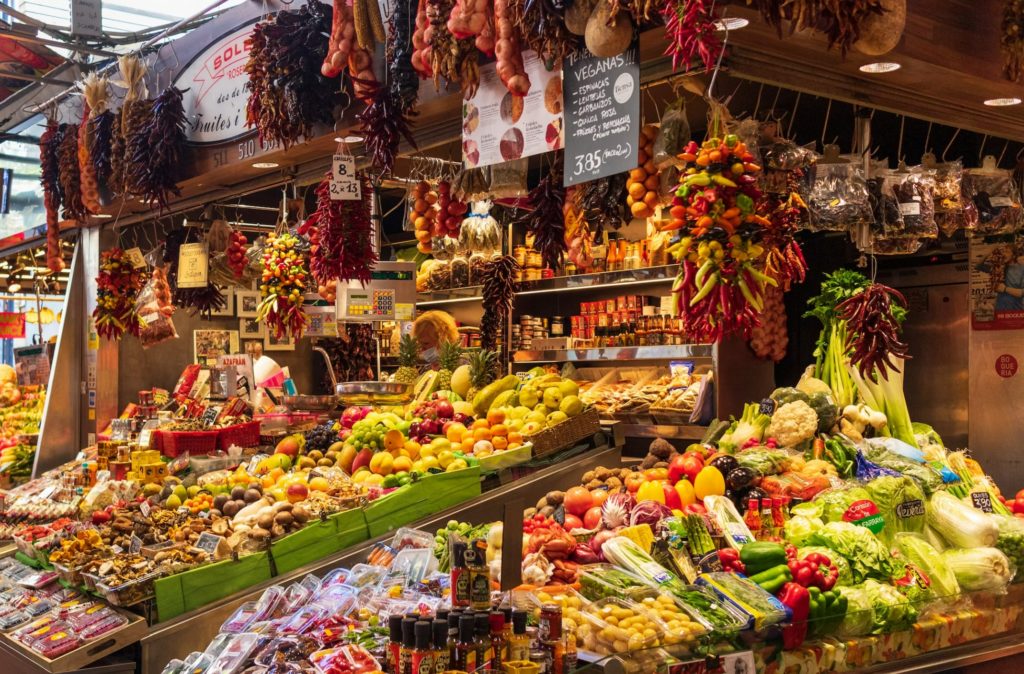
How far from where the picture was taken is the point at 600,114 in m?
3.93

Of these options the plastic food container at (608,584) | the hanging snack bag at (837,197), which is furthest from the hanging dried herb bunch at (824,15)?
the plastic food container at (608,584)

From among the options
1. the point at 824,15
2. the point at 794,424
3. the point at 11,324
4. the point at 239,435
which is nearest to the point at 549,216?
the point at 794,424

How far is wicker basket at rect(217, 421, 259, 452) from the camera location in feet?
21.4

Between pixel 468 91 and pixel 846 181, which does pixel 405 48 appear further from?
pixel 846 181

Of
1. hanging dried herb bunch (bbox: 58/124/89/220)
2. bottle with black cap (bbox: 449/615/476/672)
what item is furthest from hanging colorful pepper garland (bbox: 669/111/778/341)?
hanging dried herb bunch (bbox: 58/124/89/220)

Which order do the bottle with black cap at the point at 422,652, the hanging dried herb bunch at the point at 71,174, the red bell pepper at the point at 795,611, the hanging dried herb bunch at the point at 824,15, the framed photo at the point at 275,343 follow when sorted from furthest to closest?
the framed photo at the point at 275,343 → the hanging dried herb bunch at the point at 71,174 → the red bell pepper at the point at 795,611 → the hanging dried herb bunch at the point at 824,15 → the bottle with black cap at the point at 422,652

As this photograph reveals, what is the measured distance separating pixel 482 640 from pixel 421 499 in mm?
2309

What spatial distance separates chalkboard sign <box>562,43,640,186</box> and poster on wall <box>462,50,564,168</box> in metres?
0.09

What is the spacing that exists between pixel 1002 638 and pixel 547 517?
2.00m

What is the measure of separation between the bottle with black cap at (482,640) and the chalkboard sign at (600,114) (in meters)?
1.90

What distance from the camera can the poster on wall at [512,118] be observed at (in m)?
4.16

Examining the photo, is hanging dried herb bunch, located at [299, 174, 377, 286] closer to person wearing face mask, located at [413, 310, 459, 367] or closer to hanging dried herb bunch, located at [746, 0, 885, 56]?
hanging dried herb bunch, located at [746, 0, 885, 56]

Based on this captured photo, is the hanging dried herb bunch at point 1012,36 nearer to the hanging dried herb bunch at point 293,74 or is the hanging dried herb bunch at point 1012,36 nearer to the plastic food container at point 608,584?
the plastic food container at point 608,584

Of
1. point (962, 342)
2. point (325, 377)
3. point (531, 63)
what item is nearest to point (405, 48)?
point (531, 63)
